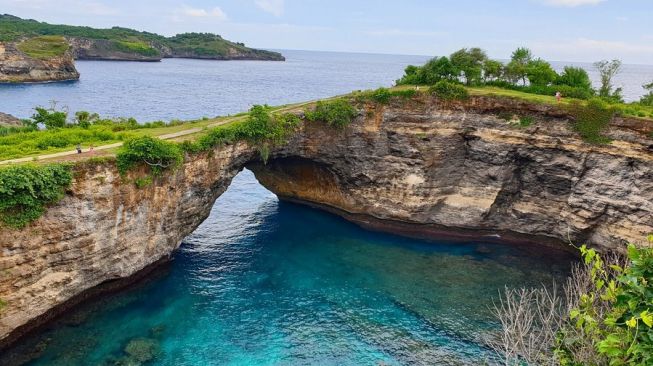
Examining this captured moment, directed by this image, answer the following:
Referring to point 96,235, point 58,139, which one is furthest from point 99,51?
point 96,235

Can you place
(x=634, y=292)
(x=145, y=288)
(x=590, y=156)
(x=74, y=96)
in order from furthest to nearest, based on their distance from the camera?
(x=74, y=96) → (x=590, y=156) → (x=145, y=288) → (x=634, y=292)

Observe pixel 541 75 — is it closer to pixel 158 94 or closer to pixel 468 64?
pixel 468 64

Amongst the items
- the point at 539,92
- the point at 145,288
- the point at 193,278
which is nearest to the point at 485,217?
the point at 539,92

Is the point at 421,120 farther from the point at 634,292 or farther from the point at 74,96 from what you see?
the point at 74,96

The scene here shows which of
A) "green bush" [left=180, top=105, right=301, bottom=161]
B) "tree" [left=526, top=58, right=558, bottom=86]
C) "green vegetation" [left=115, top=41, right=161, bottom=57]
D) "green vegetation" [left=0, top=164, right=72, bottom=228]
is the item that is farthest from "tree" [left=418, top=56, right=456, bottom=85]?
"green vegetation" [left=115, top=41, right=161, bottom=57]

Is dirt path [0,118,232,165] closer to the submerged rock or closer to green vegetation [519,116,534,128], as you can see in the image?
the submerged rock

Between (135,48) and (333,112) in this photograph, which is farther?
(135,48)
